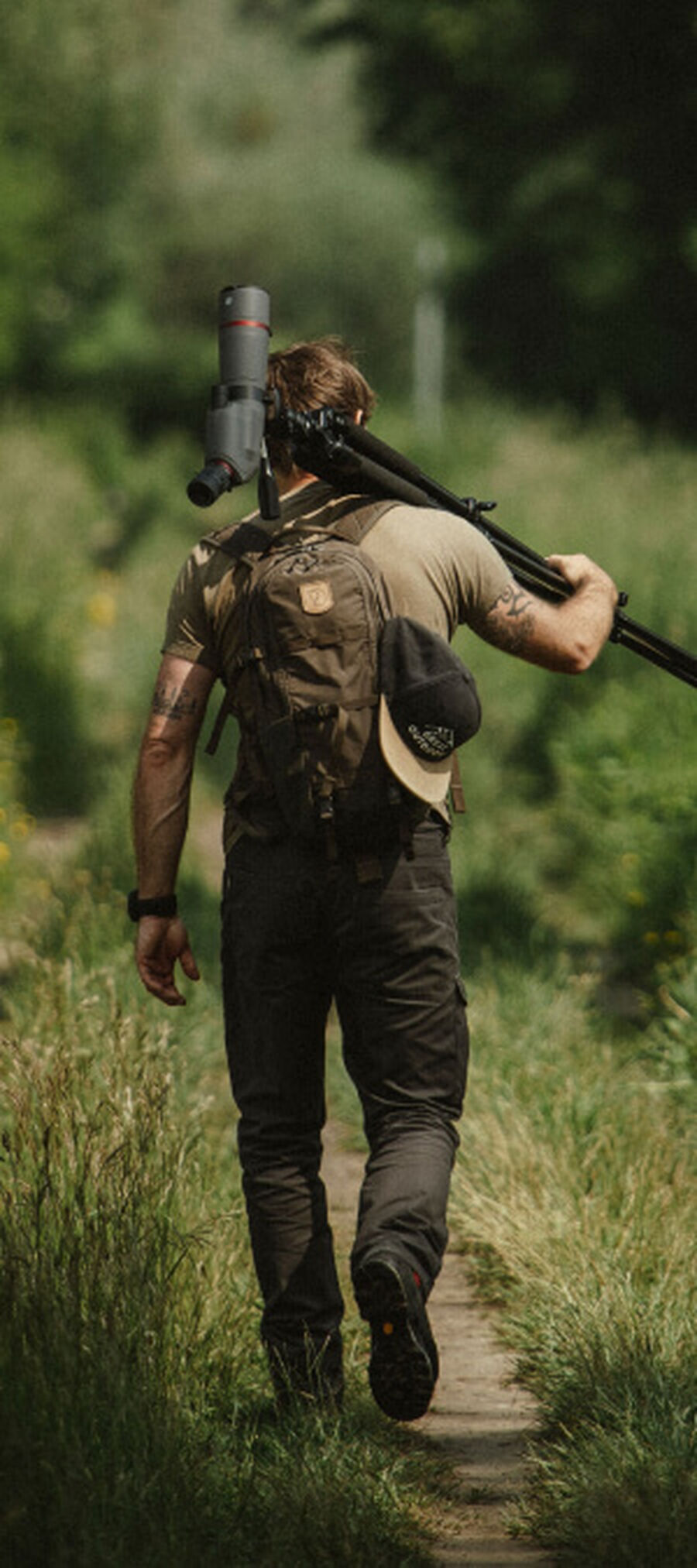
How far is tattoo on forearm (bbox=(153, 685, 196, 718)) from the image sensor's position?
161 inches

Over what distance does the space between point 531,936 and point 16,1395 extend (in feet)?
16.4

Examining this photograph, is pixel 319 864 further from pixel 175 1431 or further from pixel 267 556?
pixel 175 1431

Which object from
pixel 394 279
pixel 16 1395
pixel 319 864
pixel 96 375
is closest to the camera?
pixel 16 1395

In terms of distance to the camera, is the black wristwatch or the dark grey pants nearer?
the dark grey pants

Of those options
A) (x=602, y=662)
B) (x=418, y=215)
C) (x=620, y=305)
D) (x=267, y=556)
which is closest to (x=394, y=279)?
(x=418, y=215)

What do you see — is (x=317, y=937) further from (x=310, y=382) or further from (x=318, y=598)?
(x=310, y=382)

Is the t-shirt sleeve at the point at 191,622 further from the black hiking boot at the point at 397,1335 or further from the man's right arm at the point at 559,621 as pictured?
the black hiking boot at the point at 397,1335

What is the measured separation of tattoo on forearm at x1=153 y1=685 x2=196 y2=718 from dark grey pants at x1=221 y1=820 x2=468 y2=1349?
283 millimetres

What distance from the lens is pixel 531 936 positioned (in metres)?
8.12

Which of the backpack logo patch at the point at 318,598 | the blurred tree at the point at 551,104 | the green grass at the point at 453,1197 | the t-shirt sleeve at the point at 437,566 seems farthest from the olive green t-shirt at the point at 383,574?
the blurred tree at the point at 551,104

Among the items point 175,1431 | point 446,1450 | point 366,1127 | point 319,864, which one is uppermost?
point 319,864

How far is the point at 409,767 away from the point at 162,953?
2.28ft

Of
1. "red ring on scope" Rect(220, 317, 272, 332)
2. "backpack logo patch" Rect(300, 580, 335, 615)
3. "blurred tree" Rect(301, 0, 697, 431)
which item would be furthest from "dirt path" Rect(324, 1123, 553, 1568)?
"blurred tree" Rect(301, 0, 697, 431)

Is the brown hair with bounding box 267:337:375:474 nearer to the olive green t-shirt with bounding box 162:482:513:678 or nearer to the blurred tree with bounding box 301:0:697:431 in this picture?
the olive green t-shirt with bounding box 162:482:513:678
